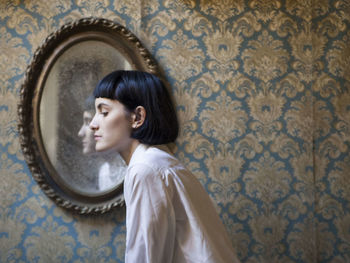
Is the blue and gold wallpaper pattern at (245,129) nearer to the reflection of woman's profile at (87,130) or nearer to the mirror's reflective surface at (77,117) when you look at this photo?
the mirror's reflective surface at (77,117)

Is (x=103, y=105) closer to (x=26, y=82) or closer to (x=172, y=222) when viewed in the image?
(x=172, y=222)

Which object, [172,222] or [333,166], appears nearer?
[172,222]

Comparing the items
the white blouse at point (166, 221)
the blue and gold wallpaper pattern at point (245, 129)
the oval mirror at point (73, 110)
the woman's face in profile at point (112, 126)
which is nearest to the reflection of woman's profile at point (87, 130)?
the oval mirror at point (73, 110)

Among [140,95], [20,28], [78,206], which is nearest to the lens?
[140,95]

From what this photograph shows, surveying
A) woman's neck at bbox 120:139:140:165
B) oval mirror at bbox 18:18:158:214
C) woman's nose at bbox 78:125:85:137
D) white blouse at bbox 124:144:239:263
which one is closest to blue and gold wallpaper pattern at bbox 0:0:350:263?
oval mirror at bbox 18:18:158:214

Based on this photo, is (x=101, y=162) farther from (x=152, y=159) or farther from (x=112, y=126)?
(x=152, y=159)

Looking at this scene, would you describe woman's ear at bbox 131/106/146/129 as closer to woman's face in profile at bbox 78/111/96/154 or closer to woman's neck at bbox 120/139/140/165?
woman's neck at bbox 120/139/140/165

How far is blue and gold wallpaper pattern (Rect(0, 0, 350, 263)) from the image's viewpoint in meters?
1.90

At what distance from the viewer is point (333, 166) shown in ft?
6.32

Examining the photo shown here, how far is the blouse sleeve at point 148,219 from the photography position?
90 cm

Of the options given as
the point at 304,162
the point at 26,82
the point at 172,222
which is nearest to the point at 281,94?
the point at 304,162

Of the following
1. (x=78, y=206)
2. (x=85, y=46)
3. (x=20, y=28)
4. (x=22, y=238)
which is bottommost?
(x=22, y=238)

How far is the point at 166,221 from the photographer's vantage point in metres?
0.93

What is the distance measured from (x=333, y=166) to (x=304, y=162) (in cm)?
17
